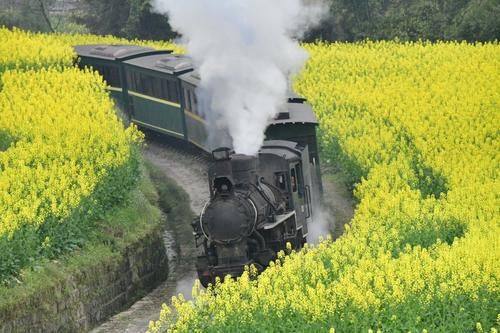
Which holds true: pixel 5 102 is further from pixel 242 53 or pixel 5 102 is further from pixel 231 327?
pixel 231 327

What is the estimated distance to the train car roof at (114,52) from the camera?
39.7 meters

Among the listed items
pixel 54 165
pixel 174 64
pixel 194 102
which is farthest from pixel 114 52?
pixel 54 165

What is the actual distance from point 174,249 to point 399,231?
8441 mm

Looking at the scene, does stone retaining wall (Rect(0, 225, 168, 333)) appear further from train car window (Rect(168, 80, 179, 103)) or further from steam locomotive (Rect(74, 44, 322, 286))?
train car window (Rect(168, 80, 179, 103))

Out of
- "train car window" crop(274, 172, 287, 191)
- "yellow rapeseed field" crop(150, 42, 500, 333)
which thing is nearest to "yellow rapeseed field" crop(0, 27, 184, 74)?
"yellow rapeseed field" crop(150, 42, 500, 333)

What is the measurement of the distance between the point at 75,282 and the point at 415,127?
14.1 meters

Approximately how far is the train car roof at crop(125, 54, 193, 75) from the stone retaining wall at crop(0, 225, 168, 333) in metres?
10.2

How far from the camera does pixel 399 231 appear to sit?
19.7 m

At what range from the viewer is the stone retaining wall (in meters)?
18.7

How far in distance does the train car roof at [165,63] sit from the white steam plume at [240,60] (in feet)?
28.6

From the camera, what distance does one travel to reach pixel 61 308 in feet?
64.4

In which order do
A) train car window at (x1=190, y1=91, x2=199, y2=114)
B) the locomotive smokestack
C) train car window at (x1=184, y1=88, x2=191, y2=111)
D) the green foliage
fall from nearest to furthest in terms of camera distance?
the locomotive smokestack < train car window at (x1=190, y1=91, x2=199, y2=114) < train car window at (x1=184, y1=88, x2=191, y2=111) < the green foliage

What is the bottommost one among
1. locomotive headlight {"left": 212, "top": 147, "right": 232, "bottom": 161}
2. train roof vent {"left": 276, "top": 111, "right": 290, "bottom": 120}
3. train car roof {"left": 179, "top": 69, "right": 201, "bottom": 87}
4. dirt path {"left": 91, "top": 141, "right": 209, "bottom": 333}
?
dirt path {"left": 91, "top": 141, "right": 209, "bottom": 333}

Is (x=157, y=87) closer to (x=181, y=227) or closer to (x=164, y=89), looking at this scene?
(x=164, y=89)
